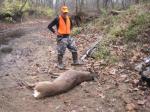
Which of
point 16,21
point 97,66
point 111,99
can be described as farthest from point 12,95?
point 16,21

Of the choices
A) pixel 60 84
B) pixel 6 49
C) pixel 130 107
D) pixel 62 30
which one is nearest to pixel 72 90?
pixel 60 84

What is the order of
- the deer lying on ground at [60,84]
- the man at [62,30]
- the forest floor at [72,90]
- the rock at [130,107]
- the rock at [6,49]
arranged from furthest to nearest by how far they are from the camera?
1. the rock at [6,49]
2. the man at [62,30]
3. the deer lying on ground at [60,84]
4. the forest floor at [72,90]
5. the rock at [130,107]

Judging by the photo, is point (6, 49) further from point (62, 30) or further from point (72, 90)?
point (72, 90)

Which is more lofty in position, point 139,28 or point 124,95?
point 139,28

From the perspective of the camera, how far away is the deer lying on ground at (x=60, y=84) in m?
7.97

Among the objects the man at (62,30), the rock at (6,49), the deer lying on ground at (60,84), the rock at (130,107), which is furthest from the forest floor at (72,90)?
the rock at (6,49)

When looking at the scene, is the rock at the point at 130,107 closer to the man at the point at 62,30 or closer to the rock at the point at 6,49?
the man at the point at 62,30

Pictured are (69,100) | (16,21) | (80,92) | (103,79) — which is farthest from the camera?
(16,21)

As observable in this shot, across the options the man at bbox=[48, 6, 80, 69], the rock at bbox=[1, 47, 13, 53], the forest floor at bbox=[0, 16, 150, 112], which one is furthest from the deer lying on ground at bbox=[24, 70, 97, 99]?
the rock at bbox=[1, 47, 13, 53]

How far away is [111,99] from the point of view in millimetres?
7973

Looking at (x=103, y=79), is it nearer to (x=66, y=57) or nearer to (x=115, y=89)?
(x=115, y=89)

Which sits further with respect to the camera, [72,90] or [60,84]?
[72,90]

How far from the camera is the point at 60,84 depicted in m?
8.37

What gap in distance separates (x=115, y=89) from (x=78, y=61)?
2.88m
